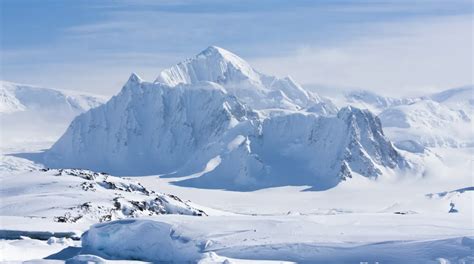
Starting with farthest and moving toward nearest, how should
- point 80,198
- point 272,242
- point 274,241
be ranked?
1. point 80,198
2. point 274,241
3. point 272,242

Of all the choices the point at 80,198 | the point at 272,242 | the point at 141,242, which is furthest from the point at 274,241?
the point at 80,198

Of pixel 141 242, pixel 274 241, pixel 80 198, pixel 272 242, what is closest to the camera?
pixel 272 242

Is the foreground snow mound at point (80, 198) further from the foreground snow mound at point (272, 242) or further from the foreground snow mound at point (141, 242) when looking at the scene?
the foreground snow mound at point (272, 242)

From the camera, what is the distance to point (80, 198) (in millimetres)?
130375

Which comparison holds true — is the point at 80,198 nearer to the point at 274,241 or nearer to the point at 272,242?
the point at 274,241

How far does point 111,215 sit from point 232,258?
5548cm

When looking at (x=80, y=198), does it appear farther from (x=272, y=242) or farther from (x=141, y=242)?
(x=272, y=242)

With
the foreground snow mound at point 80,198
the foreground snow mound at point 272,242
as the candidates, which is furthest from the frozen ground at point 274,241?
the foreground snow mound at point 80,198

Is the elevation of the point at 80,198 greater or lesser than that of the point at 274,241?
greater

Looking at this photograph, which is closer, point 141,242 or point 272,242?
point 272,242

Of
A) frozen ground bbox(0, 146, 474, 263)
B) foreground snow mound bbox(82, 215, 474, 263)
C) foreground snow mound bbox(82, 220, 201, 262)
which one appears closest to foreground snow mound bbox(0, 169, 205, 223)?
Result: foreground snow mound bbox(82, 220, 201, 262)

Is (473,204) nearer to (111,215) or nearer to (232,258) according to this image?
(111,215)

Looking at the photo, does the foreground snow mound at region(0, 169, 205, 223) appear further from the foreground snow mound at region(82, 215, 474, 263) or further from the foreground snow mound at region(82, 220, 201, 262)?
the foreground snow mound at region(82, 215, 474, 263)

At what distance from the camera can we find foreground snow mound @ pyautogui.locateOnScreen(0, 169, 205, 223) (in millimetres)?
118188
